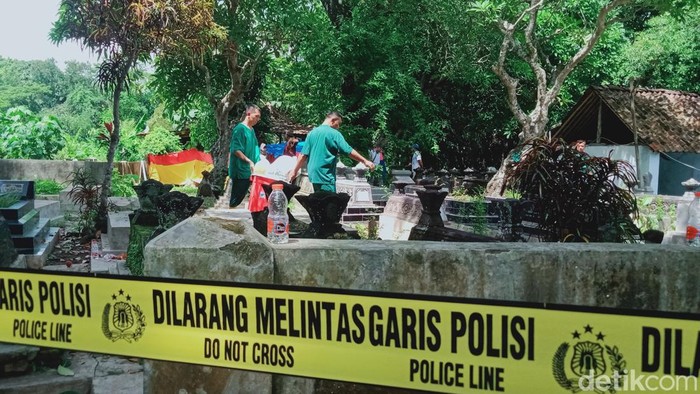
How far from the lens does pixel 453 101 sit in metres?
24.7

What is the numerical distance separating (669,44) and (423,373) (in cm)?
2093

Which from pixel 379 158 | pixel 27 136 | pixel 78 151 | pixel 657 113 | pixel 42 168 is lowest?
pixel 42 168

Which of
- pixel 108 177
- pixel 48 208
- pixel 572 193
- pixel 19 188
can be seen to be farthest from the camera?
pixel 48 208

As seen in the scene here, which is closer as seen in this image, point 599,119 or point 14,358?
point 14,358

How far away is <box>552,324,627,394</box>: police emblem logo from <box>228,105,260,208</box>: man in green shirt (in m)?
5.00

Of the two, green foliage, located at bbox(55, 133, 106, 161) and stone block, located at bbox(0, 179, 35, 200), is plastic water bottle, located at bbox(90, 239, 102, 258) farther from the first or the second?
green foliage, located at bbox(55, 133, 106, 161)

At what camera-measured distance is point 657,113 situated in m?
18.5

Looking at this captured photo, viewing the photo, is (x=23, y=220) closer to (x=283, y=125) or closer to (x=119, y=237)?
(x=119, y=237)

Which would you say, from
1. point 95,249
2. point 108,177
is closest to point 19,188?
point 95,249

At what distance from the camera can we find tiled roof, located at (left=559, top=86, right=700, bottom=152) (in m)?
17.7

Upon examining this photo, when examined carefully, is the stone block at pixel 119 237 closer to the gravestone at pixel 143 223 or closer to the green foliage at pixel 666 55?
the gravestone at pixel 143 223

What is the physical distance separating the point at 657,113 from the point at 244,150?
1578 cm

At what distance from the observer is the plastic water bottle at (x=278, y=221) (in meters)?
3.51

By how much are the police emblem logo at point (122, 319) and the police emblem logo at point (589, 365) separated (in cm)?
193
